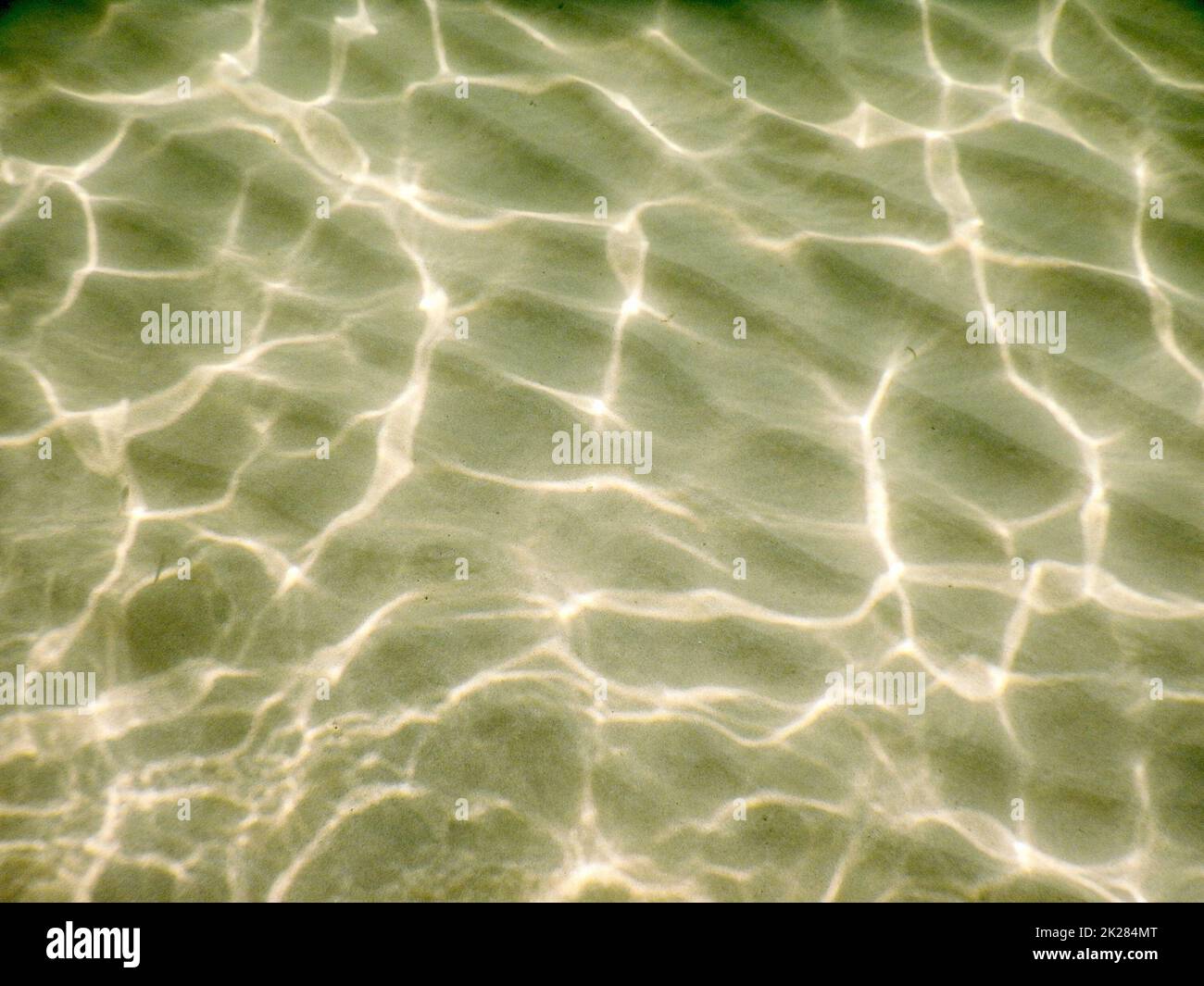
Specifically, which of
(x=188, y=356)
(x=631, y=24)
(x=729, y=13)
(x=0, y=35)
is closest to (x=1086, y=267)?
(x=729, y=13)

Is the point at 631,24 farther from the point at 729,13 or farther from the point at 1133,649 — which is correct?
the point at 1133,649

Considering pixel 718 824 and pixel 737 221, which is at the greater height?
pixel 737 221

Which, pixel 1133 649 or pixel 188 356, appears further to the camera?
pixel 188 356

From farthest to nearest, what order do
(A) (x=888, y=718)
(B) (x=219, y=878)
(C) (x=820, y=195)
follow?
1. (C) (x=820, y=195)
2. (A) (x=888, y=718)
3. (B) (x=219, y=878)

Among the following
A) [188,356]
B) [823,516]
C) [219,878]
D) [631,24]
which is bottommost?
[219,878]

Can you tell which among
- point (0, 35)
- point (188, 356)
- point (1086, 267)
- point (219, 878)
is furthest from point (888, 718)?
point (0, 35)

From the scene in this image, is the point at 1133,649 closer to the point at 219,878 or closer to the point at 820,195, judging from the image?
the point at 820,195

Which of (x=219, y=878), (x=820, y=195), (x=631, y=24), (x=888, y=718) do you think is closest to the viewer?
(x=219, y=878)
